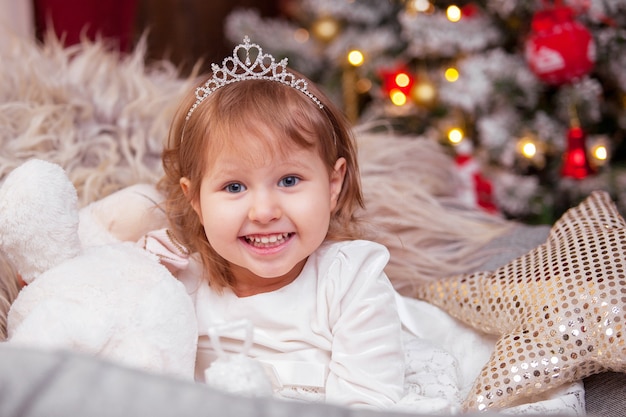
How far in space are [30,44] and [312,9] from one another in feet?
3.59

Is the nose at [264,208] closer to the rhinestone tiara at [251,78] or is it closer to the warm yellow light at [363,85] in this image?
the rhinestone tiara at [251,78]

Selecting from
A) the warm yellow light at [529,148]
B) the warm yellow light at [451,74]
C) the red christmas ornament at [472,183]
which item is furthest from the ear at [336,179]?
the warm yellow light at [451,74]

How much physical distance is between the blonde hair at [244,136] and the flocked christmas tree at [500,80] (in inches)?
34.7

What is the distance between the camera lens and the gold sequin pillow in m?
0.98

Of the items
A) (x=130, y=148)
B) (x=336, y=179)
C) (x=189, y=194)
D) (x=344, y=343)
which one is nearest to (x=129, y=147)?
(x=130, y=148)

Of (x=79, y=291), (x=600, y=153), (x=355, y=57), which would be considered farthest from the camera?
(x=355, y=57)

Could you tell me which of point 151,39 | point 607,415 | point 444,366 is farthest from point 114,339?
point 151,39

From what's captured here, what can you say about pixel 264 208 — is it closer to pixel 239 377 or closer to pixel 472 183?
pixel 239 377

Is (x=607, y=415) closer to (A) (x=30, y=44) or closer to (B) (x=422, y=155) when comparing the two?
(B) (x=422, y=155)

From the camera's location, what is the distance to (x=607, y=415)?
99 cm

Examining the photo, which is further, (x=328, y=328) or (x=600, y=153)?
Answer: (x=600, y=153)

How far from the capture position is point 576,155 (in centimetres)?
187

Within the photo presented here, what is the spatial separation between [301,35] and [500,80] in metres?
0.83

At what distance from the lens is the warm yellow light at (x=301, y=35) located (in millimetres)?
2493
